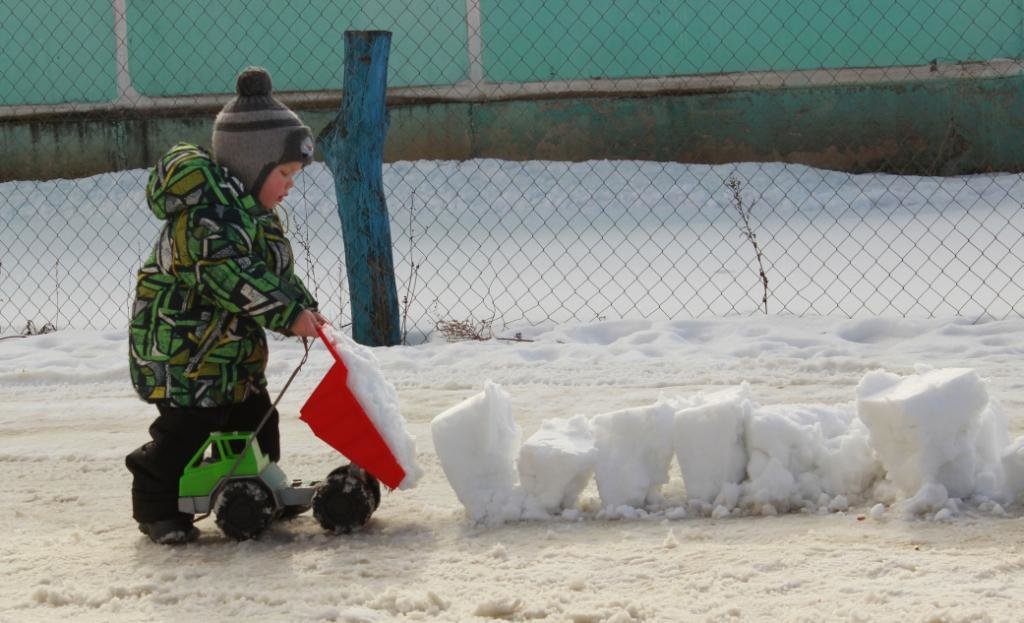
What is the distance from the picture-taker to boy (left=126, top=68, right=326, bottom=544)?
10.0 feet

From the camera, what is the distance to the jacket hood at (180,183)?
3.10 m

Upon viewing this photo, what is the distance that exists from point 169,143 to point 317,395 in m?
8.19

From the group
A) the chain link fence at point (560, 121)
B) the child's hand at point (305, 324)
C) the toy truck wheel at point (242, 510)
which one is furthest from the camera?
the chain link fence at point (560, 121)

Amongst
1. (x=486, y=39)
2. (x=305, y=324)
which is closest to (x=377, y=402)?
(x=305, y=324)

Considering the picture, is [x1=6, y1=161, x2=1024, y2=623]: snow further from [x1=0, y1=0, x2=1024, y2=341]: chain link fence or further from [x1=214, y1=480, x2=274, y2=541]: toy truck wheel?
[x1=0, y1=0, x2=1024, y2=341]: chain link fence

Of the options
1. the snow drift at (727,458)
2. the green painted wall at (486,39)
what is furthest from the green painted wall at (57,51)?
the snow drift at (727,458)

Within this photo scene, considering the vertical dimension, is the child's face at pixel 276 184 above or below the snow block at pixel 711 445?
above

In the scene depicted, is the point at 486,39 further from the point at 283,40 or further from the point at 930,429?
the point at 930,429

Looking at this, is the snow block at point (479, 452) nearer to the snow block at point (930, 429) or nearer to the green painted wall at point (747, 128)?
the snow block at point (930, 429)

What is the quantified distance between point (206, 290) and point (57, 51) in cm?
871

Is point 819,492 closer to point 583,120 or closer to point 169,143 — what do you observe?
point 583,120

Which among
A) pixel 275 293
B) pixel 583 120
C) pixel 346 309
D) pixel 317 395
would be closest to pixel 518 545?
pixel 317 395

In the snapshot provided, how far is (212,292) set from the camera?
308 centimetres

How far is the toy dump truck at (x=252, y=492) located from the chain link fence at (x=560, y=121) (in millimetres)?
5122
